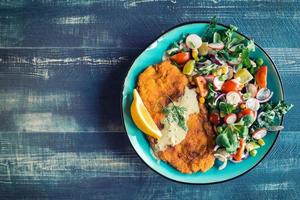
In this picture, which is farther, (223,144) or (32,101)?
(32,101)

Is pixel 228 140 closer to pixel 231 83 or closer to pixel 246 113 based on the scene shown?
pixel 246 113

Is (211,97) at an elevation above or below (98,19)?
below

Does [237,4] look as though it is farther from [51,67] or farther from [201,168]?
[51,67]

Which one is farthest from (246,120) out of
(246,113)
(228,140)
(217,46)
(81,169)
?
(81,169)

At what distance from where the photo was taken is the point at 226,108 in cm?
208

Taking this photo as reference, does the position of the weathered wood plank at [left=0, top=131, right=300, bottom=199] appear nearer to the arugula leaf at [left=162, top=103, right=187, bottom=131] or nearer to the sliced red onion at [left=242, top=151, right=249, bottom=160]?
the sliced red onion at [left=242, top=151, right=249, bottom=160]

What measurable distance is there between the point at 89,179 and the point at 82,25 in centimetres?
81

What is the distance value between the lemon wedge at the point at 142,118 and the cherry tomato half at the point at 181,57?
258mm

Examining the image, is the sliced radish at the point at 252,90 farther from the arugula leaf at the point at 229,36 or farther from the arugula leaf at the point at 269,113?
the arugula leaf at the point at 229,36

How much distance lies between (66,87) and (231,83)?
85cm

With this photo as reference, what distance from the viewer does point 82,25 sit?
2.25 m

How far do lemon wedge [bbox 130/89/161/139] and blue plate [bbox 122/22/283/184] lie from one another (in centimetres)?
6

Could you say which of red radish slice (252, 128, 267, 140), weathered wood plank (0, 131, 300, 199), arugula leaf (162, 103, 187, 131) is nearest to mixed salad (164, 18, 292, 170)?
red radish slice (252, 128, 267, 140)

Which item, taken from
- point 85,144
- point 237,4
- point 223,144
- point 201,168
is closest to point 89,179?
point 85,144
